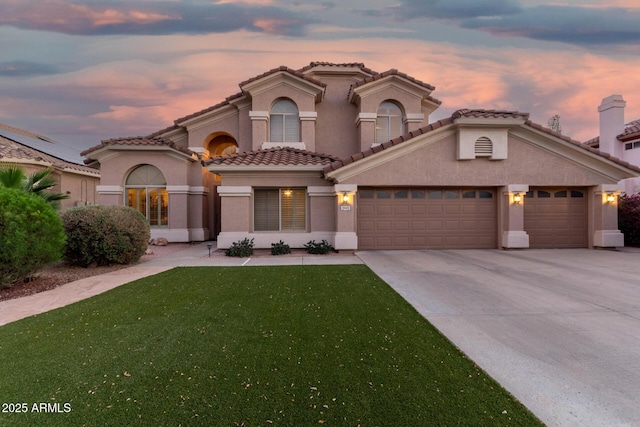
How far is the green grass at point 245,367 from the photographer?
100 inches

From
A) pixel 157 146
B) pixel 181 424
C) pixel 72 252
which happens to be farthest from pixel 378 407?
pixel 157 146

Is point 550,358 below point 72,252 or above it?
below

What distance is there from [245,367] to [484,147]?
40.9ft

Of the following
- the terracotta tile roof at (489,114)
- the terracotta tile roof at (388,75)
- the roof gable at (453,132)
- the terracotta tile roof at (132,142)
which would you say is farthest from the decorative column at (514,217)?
the terracotta tile roof at (132,142)

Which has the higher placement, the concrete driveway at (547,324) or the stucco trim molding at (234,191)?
the stucco trim molding at (234,191)

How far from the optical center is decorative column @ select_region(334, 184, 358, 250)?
1195cm

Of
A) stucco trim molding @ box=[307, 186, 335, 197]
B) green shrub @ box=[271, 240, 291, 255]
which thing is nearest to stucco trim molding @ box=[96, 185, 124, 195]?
green shrub @ box=[271, 240, 291, 255]

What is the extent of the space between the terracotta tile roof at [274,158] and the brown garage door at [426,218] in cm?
248

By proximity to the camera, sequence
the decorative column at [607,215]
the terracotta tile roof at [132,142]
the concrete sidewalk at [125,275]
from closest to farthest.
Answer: the concrete sidewalk at [125,275] < the decorative column at [607,215] < the terracotta tile roof at [132,142]

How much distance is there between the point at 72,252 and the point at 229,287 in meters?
5.84

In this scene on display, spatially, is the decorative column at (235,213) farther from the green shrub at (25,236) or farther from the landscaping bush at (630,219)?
the landscaping bush at (630,219)

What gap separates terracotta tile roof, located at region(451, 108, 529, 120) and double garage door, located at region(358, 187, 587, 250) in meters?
3.04

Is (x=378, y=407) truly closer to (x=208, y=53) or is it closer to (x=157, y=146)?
(x=157, y=146)

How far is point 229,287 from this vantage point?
682 centimetres
